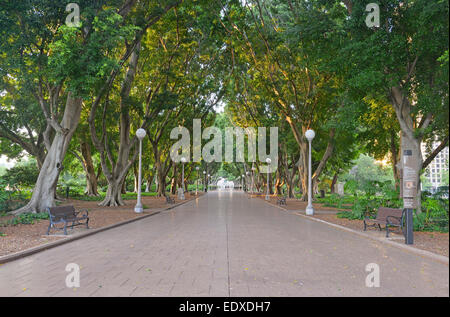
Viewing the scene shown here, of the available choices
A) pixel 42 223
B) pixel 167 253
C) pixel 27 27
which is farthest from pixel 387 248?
pixel 27 27

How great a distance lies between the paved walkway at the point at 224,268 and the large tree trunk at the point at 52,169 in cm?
767

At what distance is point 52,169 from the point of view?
53.9ft

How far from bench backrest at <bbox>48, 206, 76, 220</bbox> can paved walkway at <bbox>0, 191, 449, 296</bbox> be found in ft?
5.52

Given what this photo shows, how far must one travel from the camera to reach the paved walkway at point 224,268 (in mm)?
4996

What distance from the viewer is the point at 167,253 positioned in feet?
25.2

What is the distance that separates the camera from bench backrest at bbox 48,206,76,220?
34.4ft

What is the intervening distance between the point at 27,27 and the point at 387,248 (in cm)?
1698
